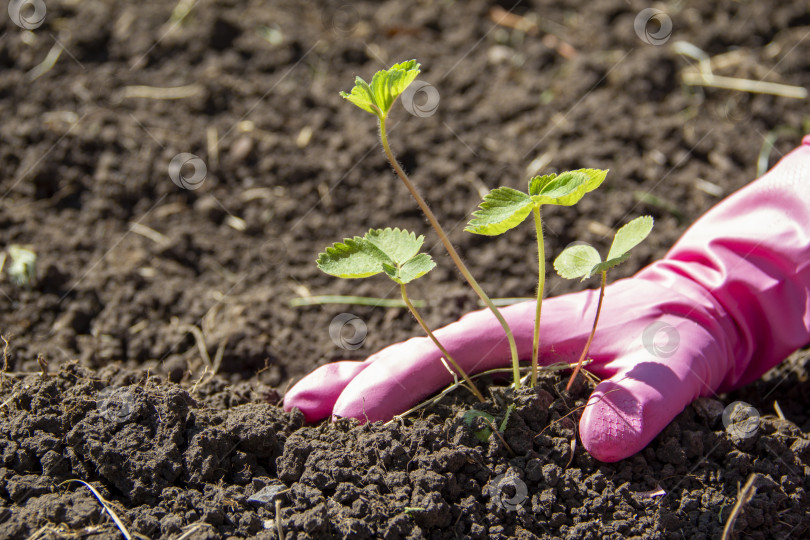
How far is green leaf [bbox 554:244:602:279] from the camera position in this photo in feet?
4.69

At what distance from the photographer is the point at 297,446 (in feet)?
4.93

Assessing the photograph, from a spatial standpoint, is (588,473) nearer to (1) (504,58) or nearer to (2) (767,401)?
(2) (767,401)

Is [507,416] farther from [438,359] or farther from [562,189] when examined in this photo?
[562,189]

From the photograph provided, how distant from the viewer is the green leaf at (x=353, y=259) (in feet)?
4.58

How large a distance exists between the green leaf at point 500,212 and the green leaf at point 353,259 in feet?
0.69

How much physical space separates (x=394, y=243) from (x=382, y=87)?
333mm

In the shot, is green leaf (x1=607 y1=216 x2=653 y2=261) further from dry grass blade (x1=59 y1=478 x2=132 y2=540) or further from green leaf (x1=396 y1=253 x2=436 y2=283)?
dry grass blade (x1=59 y1=478 x2=132 y2=540)

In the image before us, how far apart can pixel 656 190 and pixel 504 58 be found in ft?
A: 3.11

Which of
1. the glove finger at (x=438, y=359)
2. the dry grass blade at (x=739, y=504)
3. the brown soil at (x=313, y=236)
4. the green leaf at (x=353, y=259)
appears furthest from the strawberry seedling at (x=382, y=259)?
the dry grass blade at (x=739, y=504)

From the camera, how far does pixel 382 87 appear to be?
4.39ft

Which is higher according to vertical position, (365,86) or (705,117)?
(365,86)

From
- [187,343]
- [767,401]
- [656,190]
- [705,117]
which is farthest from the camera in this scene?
[705,117]

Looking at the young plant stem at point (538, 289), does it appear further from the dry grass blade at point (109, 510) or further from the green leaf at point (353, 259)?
the dry grass blade at point (109, 510)

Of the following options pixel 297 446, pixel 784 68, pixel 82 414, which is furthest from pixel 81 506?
pixel 784 68
